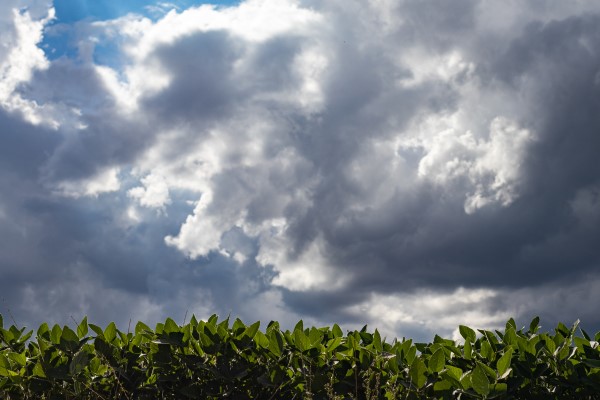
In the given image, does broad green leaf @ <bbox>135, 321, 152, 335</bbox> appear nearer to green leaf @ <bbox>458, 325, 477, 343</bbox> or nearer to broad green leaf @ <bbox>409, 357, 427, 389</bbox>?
broad green leaf @ <bbox>409, 357, 427, 389</bbox>

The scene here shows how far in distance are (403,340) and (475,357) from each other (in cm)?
76

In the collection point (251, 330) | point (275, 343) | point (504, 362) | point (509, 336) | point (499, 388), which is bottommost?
point (499, 388)

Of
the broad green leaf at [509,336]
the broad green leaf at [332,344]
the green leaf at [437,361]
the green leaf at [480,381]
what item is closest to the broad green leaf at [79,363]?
the broad green leaf at [332,344]

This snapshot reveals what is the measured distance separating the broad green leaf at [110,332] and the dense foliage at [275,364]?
0.04 feet

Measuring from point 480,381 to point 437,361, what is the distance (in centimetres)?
55

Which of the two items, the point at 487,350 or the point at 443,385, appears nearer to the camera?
the point at 443,385

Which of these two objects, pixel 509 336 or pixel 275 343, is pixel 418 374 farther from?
pixel 275 343

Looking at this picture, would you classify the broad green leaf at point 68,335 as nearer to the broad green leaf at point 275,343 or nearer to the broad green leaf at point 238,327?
the broad green leaf at point 238,327

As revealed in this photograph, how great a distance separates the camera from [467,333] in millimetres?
7137

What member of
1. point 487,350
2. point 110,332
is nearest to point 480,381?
point 487,350

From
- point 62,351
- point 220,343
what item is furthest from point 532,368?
point 62,351

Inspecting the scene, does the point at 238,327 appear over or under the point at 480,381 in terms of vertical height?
over

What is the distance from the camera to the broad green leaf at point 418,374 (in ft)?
20.0

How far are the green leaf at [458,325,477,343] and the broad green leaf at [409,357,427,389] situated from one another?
117 cm
